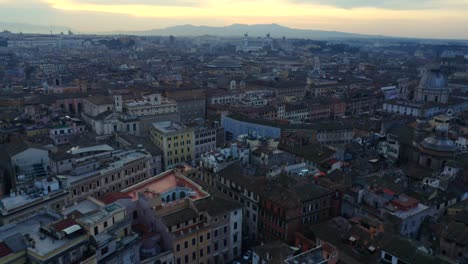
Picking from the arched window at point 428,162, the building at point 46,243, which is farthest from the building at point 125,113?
the arched window at point 428,162

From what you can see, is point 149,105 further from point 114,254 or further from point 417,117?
point 417,117

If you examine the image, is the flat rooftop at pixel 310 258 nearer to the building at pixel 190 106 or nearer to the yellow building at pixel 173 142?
the yellow building at pixel 173 142

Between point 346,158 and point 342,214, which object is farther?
point 346,158

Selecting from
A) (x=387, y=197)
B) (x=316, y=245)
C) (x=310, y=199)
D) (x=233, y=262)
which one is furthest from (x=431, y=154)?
(x=233, y=262)

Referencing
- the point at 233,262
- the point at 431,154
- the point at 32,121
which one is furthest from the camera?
the point at 32,121

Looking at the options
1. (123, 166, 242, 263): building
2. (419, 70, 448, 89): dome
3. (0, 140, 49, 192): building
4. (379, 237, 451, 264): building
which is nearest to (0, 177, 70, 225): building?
(123, 166, 242, 263): building

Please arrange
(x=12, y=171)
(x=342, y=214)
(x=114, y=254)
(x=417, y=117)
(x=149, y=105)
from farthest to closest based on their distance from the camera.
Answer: (x=417, y=117)
(x=149, y=105)
(x=12, y=171)
(x=342, y=214)
(x=114, y=254)

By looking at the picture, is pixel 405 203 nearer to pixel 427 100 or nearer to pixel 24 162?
pixel 24 162

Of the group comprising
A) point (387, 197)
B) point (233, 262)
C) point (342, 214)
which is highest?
point (387, 197)
